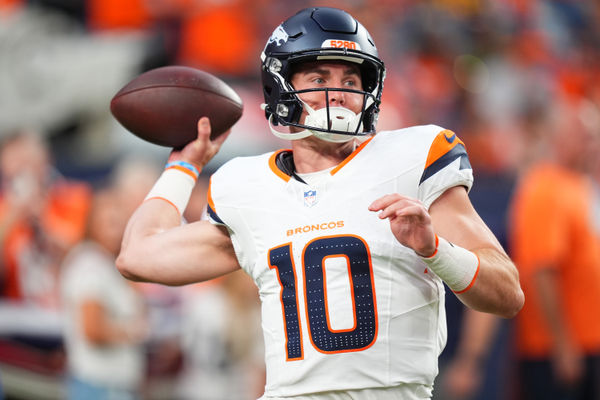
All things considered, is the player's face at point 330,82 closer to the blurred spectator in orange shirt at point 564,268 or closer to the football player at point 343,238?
the football player at point 343,238

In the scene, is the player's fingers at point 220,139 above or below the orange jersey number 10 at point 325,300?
above

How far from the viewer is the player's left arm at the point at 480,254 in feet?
6.50

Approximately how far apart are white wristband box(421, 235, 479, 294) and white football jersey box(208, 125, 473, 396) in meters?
0.14

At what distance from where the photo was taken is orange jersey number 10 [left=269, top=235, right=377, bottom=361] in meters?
2.01


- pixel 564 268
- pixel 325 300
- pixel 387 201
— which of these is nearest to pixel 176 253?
pixel 325 300

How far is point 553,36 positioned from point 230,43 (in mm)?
4603

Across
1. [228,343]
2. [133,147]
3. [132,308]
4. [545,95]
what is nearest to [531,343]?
[228,343]

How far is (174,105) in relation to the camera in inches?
97.6

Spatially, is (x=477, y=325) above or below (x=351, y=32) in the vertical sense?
below

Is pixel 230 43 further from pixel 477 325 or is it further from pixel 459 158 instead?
pixel 459 158

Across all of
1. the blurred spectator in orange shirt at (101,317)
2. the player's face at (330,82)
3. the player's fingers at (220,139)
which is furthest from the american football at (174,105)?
the blurred spectator in orange shirt at (101,317)

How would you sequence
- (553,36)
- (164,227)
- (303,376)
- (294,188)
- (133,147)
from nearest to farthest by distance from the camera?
(303,376)
(294,188)
(164,227)
(133,147)
(553,36)

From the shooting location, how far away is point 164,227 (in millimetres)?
2428

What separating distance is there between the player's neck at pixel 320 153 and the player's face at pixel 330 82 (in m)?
0.09
